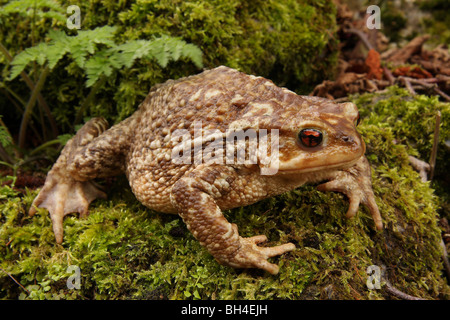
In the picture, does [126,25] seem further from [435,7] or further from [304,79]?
[435,7]

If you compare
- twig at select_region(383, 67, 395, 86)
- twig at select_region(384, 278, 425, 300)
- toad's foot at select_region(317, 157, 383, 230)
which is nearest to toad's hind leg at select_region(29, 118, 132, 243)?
toad's foot at select_region(317, 157, 383, 230)

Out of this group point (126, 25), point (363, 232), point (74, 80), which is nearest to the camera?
point (363, 232)

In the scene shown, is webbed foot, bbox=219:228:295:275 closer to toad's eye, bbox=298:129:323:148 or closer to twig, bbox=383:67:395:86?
toad's eye, bbox=298:129:323:148

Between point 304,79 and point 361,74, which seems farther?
point 361,74

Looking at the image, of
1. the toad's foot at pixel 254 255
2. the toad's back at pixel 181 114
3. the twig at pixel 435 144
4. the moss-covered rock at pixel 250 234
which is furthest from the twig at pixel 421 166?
the toad's foot at pixel 254 255

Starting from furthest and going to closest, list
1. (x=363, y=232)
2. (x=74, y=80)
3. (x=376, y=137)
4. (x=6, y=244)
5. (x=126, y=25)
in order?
(x=74, y=80) < (x=126, y=25) < (x=376, y=137) < (x=6, y=244) < (x=363, y=232)

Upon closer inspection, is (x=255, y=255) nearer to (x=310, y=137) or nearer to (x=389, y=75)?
(x=310, y=137)

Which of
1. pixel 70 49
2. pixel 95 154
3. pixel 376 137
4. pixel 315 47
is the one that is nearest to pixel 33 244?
pixel 95 154
